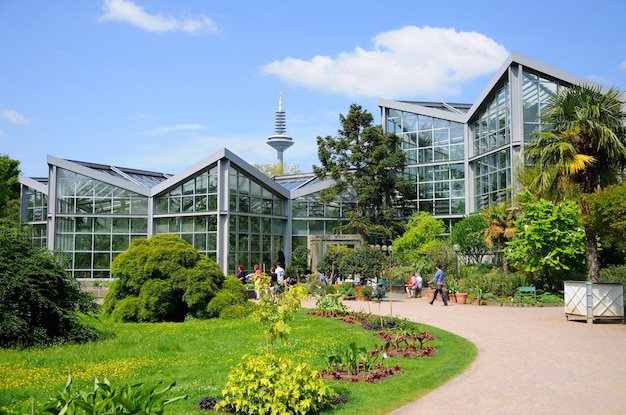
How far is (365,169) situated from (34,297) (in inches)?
1062

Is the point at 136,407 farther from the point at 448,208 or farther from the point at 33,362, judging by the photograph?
the point at 448,208

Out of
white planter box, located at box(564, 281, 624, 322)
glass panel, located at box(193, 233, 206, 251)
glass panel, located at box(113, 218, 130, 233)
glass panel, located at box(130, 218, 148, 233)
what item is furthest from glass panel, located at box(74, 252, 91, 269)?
white planter box, located at box(564, 281, 624, 322)

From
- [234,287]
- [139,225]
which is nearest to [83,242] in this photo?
[139,225]

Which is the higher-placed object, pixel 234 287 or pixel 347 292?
pixel 234 287

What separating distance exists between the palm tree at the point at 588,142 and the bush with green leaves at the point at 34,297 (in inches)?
590

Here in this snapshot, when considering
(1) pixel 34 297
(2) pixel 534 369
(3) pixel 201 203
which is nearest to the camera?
(2) pixel 534 369

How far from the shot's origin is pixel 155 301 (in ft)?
57.4

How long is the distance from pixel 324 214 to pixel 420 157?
23.8ft

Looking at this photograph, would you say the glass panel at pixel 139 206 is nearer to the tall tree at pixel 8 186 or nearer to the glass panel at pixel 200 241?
the glass panel at pixel 200 241

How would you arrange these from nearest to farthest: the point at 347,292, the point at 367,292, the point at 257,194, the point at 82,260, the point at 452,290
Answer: the point at 367,292 < the point at 452,290 < the point at 347,292 < the point at 82,260 < the point at 257,194

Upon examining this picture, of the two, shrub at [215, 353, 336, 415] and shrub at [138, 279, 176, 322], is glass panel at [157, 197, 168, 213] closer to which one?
shrub at [138, 279, 176, 322]

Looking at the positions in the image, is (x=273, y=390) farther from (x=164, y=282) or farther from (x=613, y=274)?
(x=613, y=274)

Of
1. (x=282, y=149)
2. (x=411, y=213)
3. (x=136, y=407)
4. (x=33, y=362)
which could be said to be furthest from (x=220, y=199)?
(x=282, y=149)

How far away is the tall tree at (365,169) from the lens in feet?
119
